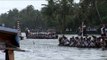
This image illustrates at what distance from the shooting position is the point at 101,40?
34.5 metres

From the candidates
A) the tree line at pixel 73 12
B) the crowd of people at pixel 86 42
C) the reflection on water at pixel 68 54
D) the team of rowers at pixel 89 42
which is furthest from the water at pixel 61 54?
the tree line at pixel 73 12

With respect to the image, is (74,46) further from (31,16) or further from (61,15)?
(31,16)

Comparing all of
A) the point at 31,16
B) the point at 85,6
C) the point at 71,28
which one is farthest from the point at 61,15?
the point at 31,16

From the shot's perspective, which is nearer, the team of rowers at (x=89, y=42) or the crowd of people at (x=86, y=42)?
the team of rowers at (x=89, y=42)

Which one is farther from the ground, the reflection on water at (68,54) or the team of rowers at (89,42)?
the team of rowers at (89,42)

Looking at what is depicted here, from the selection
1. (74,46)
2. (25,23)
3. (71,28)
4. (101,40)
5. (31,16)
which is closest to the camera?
(101,40)

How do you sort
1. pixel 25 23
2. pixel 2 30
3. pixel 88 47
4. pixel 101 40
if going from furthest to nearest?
pixel 25 23 → pixel 88 47 → pixel 101 40 → pixel 2 30

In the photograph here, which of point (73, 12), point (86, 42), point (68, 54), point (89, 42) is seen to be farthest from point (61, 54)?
point (73, 12)

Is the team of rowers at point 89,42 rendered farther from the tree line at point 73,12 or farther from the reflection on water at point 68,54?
the tree line at point 73,12

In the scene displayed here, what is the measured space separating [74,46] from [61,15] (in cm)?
2426

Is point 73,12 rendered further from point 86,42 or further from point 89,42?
point 89,42

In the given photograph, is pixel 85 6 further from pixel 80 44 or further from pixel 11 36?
pixel 11 36

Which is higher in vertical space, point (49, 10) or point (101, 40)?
point (49, 10)

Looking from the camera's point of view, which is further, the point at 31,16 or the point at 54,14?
the point at 31,16
